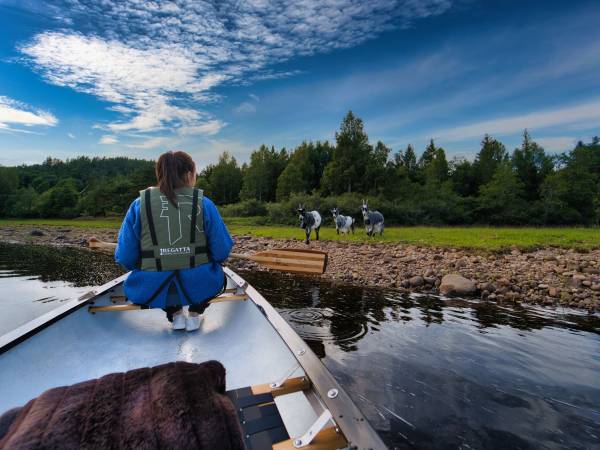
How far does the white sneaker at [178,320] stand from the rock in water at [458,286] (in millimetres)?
7302

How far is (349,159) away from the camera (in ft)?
147

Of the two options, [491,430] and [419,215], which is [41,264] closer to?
[491,430]

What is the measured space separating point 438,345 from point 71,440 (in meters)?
5.69

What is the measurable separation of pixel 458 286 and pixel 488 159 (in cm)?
5828

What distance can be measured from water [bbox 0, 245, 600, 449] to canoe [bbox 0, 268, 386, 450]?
1626 mm

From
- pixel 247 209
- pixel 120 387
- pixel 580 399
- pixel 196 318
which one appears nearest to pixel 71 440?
pixel 120 387

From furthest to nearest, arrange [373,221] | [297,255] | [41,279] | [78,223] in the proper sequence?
1. [78,223]
2. [373,221]
3. [41,279]
4. [297,255]

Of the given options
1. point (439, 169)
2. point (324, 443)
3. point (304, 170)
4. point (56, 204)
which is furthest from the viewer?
point (56, 204)

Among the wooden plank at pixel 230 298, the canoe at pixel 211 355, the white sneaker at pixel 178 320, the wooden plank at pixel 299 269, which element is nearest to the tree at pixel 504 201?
the wooden plank at pixel 299 269

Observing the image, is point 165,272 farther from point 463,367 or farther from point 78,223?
point 78,223

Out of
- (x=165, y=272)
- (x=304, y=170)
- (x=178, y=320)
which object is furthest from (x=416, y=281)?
(x=304, y=170)

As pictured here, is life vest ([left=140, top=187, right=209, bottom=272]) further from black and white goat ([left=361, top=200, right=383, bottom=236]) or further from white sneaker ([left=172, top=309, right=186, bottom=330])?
black and white goat ([left=361, top=200, right=383, bottom=236])

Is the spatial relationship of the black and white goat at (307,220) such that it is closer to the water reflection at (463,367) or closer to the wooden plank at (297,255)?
the water reflection at (463,367)

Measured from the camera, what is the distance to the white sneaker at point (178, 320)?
396cm
